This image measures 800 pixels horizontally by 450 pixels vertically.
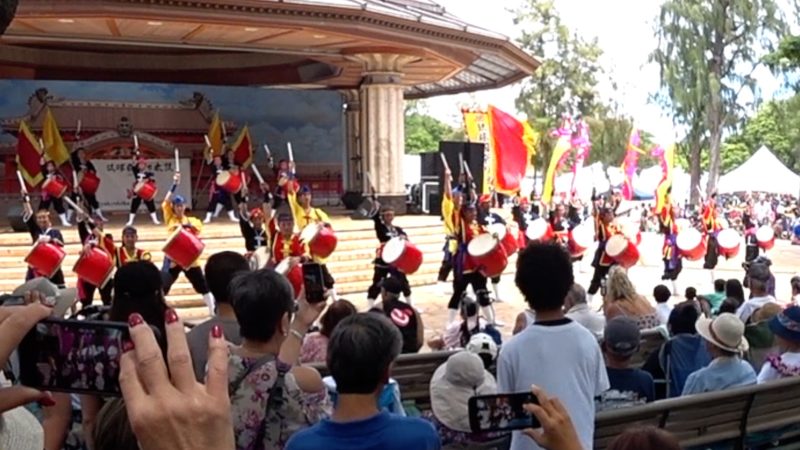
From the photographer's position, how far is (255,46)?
19.0 metres

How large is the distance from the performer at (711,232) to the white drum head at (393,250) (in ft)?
22.4

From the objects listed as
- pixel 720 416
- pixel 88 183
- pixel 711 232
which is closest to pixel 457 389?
pixel 720 416

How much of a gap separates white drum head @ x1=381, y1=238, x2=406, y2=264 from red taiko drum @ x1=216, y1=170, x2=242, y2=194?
6.47 metres

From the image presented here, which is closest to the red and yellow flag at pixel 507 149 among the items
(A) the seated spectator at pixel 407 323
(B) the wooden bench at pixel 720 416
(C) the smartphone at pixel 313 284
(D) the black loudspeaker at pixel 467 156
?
(D) the black loudspeaker at pixel 467 156

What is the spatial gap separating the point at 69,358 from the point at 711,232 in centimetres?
1610

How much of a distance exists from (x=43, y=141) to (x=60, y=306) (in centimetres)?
1757

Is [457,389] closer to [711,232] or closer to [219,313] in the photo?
[219,313]

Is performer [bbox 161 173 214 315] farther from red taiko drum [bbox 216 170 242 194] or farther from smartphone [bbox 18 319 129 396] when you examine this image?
smartphone [bbox 18 319 129 396]

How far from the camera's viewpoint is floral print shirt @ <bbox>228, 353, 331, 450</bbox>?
270 cm

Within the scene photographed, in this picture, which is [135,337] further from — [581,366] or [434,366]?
[434,366]

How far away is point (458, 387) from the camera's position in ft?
12.6

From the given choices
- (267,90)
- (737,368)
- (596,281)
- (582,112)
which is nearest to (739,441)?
(737,368)

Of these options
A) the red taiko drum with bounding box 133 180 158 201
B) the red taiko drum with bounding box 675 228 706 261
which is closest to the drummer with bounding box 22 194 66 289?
the red taiko drum with bounding box 133 180 158 201

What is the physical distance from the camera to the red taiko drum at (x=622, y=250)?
43.8 feet
